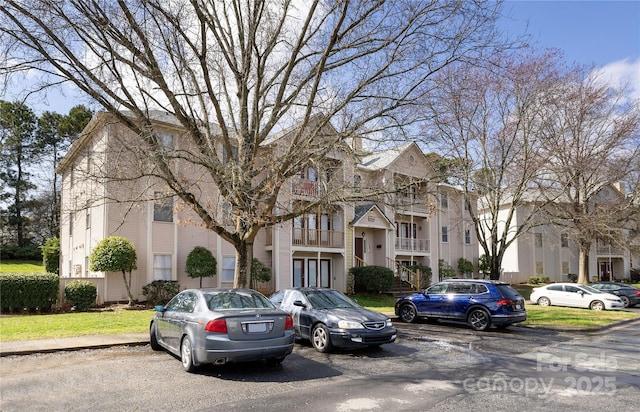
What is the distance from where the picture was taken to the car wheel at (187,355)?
25.7 feet

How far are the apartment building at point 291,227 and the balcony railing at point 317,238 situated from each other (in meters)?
0.06

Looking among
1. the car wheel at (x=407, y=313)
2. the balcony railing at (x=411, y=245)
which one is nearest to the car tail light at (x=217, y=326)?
the car wheel at (x=407, y=313)

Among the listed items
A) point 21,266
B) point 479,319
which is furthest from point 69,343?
point 21,266

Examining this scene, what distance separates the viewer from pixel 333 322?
995 cm

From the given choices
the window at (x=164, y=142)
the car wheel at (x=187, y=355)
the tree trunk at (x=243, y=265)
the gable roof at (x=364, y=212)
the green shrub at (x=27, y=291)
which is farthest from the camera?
the gable roof at (x=364, y=212)

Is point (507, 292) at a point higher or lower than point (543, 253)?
lower

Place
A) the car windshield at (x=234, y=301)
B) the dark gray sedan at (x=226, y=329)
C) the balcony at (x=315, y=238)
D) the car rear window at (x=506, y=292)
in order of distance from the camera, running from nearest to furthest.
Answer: the dark gray sedan at (x=226, y=329) < the car windshield at (x=234, y=301) < the car rear window at (x=506, y=292) < the balcony at (x=315, y=238)

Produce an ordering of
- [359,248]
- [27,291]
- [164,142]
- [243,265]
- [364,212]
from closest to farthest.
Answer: [243,265]
[27,291]
[164,142]
[364,212]
[359,248]

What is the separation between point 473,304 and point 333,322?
19.9ft

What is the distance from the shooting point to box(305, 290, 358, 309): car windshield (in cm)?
1085

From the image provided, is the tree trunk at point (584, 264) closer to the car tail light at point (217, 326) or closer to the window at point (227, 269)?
the window at point (227, 269)

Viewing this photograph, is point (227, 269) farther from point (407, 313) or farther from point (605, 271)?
point (605, 271)

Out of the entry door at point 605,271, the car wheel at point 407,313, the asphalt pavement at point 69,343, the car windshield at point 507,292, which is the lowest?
the entry door at point 605,271

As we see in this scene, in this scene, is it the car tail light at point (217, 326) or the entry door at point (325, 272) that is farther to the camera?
the entry door at point (325, 272)
